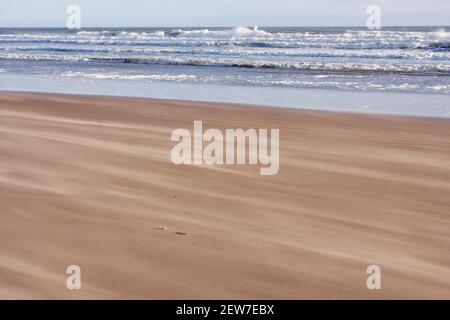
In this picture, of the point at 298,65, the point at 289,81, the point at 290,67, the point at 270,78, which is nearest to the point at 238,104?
the point at 289,81

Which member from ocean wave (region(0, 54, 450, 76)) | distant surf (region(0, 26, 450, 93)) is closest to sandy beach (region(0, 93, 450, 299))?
distant surf (region(0, 26, 450, 93))

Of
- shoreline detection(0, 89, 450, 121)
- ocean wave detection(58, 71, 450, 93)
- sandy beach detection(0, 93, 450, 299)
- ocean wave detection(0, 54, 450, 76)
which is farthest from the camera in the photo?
ocean wave detection(0, 54, 450, 76)

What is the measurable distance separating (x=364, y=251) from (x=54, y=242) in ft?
6.34

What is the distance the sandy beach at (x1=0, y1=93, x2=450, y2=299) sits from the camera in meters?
3.57

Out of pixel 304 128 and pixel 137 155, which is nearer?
pixel 137 155

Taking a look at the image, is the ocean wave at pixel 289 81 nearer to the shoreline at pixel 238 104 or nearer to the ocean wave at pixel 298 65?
the ocean wave at pixel 298 65

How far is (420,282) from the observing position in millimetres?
3629

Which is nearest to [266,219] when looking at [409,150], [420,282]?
[420,282]

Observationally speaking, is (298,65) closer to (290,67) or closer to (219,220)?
(290,67)

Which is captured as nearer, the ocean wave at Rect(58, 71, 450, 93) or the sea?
the sea

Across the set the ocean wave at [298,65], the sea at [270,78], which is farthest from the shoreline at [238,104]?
the ocean wave at [298,65]

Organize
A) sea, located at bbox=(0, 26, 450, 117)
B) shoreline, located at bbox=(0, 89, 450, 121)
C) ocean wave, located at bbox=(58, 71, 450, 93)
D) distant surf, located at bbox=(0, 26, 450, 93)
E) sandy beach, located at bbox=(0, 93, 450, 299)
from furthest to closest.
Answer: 1. distant surf, located at bbox=(0, 26, 450, 93)
2. ocean wave, located at bbox=(58, 71, 450, 93)
3. sea, located at bbox=(0, 26, 450, 117)
4. shoreline, located at bbox=(0, 89, 450, 121)
5. sandy beach, located at bbox=(0, 93, 450, 299)

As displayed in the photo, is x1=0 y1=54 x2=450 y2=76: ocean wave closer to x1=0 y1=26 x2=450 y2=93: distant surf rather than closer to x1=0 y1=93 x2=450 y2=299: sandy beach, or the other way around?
x1=0 y1=26 x2=450 y2=93: distant surf
